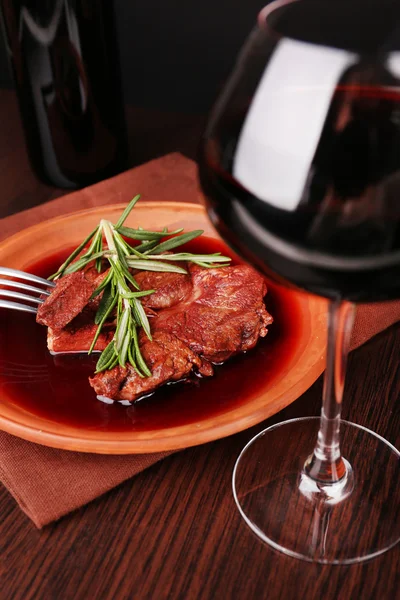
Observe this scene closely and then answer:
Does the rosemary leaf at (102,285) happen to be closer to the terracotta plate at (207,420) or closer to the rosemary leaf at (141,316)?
the rosemary leaf at (141,316)

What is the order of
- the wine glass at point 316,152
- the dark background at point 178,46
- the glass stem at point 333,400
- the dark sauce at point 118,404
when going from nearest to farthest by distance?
the wine glass at point 316,152 < the glass stem at point 333,400 < the dark sauce at point 118,404 < the dark background at point 178,46

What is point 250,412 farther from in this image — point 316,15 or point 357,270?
point 316,15

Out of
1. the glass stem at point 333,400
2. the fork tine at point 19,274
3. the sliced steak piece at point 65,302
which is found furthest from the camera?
the fork tine at point 19,274

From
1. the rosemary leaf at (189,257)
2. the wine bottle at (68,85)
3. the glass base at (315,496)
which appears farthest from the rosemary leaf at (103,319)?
the wine bottle at (68,85)

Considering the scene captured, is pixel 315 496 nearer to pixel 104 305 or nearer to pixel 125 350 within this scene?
pixel 125 350

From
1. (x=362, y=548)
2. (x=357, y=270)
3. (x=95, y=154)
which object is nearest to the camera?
(x=357, y=270)

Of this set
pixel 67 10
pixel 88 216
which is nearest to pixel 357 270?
pixel 88 216

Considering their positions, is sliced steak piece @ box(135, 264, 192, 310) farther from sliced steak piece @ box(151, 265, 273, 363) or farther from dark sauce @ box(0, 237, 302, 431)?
dark sauce @ box(0, 237, 302, 431)

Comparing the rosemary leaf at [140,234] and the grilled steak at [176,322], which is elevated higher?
the rosemary leaf at [140,234]
